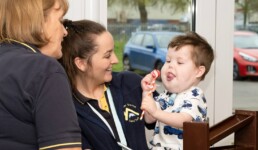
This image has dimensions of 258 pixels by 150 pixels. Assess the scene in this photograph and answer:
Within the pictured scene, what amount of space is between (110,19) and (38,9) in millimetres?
966

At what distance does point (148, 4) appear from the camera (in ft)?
6.66

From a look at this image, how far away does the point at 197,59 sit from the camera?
1.50 m

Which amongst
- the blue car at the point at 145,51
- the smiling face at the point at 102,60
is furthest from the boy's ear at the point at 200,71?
the blue car at the point at 145,51

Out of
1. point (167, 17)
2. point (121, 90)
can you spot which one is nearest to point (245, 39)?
point (167, 17)

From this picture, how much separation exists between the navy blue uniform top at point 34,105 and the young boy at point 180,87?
0.52 meters

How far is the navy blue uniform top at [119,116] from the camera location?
1438 millimetres

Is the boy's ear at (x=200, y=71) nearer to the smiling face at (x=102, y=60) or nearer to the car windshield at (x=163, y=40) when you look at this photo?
the smiling face at (x=102, y=60)

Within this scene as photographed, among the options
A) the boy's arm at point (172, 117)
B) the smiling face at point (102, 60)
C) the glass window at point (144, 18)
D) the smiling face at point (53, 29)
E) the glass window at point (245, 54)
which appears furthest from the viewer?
the glass window at point (245, 54)

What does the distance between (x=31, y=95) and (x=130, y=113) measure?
63 cm

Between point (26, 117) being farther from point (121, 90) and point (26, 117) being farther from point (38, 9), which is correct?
point (121, 90)

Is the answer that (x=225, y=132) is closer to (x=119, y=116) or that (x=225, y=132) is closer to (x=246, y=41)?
(x=119, y=116)

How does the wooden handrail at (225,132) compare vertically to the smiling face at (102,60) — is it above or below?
below

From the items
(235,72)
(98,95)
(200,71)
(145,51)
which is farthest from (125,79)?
(235,72)

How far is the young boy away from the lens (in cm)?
145
